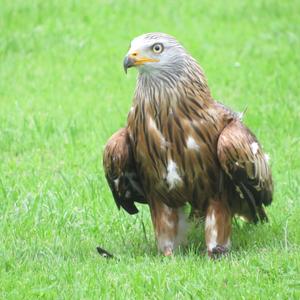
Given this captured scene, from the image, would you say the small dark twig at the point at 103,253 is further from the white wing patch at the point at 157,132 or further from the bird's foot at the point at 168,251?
the white wing patch at the point at 157,132

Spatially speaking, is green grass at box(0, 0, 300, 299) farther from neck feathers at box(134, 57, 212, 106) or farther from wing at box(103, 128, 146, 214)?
neck feathers at box(134, 57, 212, 106)

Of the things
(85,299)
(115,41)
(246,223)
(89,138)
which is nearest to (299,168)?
(246,223)

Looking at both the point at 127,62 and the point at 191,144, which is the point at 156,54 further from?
the point at 191,144

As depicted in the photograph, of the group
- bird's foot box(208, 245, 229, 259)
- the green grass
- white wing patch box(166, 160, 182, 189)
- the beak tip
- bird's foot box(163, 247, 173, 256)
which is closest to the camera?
the green grass

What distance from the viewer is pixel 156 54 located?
720 centimetres

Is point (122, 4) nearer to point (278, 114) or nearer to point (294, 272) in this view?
point (278, 114)

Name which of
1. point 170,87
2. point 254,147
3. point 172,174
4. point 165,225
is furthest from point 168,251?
point 170,87

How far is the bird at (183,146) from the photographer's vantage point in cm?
715

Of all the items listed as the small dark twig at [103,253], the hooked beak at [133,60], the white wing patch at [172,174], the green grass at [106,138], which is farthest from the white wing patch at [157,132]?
the small dark twig at [103,253]

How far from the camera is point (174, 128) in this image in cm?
718

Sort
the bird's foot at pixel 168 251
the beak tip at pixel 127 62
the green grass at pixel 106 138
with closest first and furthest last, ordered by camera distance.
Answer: the green grass at pixel 106 138
the beak tip at pixel 127 62
the bird's foot at pixel 168 251

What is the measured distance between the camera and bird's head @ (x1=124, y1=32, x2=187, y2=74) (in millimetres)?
7137

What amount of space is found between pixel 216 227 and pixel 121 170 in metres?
0.83

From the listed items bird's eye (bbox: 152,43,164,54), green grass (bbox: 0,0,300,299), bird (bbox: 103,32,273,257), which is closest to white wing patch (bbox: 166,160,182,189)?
bird (bbox: 103,32,273,257)
